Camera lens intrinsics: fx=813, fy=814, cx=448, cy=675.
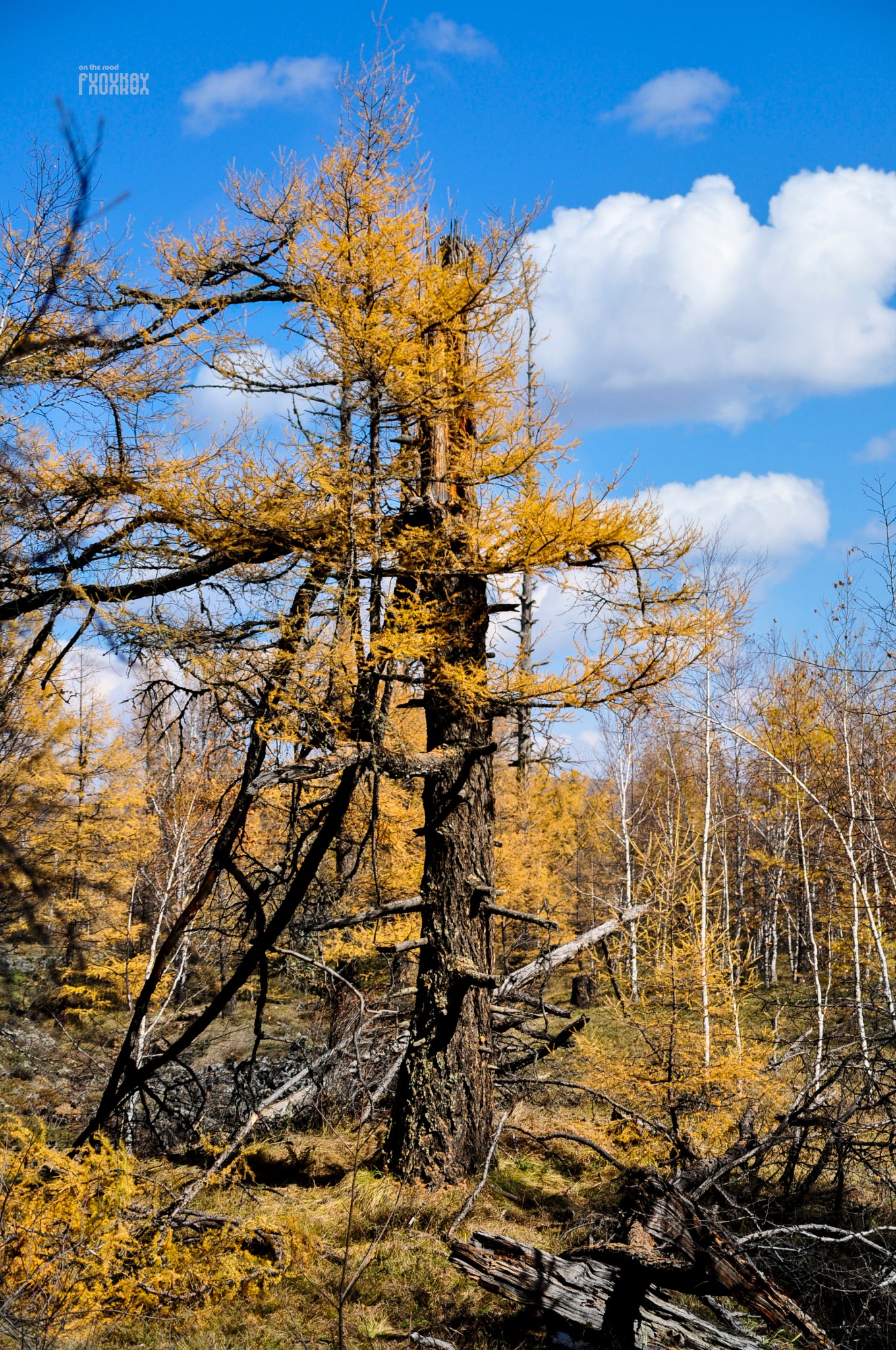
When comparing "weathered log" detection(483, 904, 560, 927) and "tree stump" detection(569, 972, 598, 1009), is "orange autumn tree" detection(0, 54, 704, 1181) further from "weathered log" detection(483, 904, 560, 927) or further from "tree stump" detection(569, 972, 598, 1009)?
"tree stump" detection(569, 972, 598, 1009)

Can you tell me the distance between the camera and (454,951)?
666 centimetres

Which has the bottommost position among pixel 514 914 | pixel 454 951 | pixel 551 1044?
pixel 551 1044

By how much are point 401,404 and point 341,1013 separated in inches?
333

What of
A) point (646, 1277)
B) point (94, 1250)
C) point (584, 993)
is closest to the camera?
point (646, 1277)

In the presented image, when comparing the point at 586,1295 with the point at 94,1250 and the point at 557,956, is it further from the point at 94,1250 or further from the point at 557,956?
the point at 557,956

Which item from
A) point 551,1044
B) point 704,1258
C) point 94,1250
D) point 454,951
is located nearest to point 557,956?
point 551,1044

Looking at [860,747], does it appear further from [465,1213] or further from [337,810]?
[337,810]

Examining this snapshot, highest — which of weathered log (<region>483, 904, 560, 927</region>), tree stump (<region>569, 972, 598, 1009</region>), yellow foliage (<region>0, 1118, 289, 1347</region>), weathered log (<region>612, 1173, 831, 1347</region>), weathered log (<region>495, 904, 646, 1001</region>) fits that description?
weathered log (<region>483, 904, 560, 927</region>)

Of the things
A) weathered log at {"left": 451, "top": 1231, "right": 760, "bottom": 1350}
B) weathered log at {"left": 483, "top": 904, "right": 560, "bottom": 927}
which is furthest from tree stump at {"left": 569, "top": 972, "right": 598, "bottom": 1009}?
weathered log at {"left": 451, "top": 1231, "right": 760, "bottom": 1350}

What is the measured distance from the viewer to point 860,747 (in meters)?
16.5

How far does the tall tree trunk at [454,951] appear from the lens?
6.45 metres

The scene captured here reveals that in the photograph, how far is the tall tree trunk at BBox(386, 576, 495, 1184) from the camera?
21.2 feet

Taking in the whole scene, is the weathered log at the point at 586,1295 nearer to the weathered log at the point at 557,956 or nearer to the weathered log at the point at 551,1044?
the weathered log at the point at 551,1044

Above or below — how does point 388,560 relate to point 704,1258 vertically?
above
